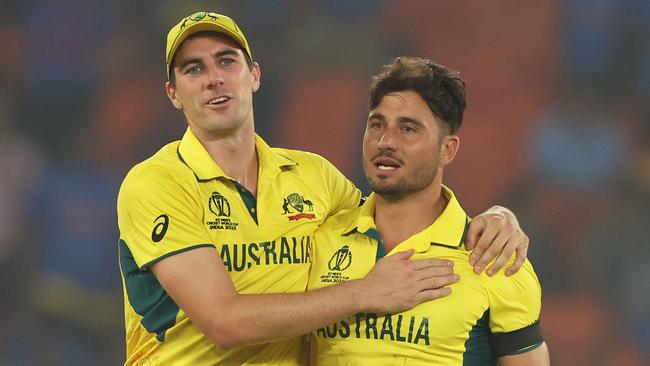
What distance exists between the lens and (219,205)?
234 centimetres

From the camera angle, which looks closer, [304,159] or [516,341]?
[516,341]

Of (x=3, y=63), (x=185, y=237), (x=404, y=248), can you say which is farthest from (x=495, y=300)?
(x=3, y=63)

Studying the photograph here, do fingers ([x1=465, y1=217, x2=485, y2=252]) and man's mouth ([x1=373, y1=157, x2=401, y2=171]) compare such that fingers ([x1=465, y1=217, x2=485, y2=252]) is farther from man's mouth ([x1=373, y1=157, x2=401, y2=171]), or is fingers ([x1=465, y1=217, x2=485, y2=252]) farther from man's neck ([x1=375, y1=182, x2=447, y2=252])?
man's mouth ([x1=373, y1=157, x2=401, y2=171])

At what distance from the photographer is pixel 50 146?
500 cm

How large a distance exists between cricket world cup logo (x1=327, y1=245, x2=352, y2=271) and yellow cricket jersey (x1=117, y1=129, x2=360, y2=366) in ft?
0.28

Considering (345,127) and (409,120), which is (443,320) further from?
(345,127)

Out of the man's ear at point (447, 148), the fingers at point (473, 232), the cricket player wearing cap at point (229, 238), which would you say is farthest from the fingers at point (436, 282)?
the man's ear at point (447, 148)

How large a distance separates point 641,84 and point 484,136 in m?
0.94

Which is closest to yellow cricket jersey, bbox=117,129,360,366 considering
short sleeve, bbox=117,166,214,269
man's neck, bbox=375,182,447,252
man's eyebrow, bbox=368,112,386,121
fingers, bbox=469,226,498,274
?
short sleeve, bbox=117,166,214,269

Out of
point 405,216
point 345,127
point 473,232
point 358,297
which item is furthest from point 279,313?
point 345,127

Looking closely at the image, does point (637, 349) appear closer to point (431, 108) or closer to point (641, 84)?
point (641, 84)

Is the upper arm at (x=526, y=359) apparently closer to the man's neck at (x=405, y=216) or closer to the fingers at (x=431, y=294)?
the fingers at (x=431, y=294)

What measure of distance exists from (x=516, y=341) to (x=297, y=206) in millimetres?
666

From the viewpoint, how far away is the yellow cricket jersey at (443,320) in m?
2.17
